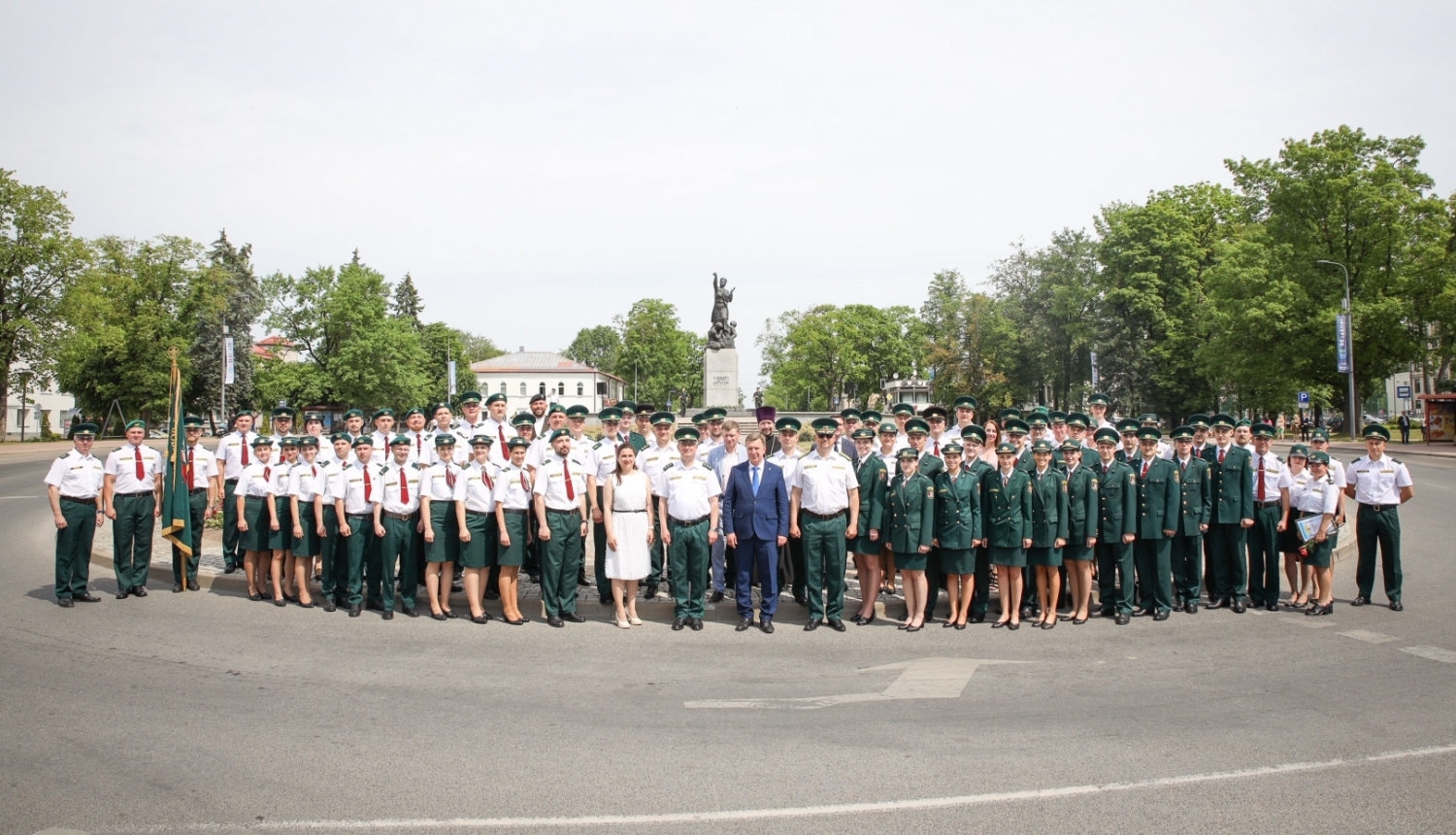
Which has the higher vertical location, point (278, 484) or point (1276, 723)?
point (278, 484)

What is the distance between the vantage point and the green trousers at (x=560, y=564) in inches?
344

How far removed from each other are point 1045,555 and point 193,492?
375 inches

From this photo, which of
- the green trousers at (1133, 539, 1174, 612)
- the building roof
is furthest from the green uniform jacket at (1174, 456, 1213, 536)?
the building roof

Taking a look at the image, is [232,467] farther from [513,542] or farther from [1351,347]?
[1351,347]

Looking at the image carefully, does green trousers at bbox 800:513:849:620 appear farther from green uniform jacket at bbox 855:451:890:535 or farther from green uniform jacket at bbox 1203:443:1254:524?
green uniform jacket at bbox 1203:443:1254:524

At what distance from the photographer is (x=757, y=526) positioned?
864 cm

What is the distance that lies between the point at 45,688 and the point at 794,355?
8653 cm

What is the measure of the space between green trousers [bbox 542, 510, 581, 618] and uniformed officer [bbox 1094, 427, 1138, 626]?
5202 mm

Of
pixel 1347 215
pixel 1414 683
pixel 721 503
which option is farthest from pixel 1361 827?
pixel 1347 215

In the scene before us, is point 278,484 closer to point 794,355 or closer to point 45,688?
point 45,688

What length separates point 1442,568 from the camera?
36.9 feet

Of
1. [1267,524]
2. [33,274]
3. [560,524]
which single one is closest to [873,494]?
[560,524]

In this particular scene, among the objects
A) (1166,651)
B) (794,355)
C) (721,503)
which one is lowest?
(1166,651)

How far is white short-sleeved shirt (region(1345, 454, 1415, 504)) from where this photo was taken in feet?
30.3
